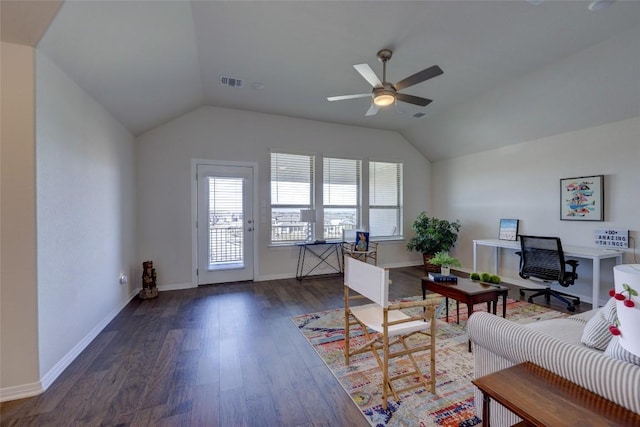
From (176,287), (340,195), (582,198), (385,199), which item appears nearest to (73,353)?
(176,287)

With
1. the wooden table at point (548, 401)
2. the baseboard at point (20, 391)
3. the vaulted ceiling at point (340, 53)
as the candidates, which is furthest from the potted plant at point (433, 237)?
the baseboard at point (20, 391)

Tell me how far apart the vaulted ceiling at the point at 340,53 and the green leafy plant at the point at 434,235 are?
82.2 inches

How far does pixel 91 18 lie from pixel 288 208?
3628 mm

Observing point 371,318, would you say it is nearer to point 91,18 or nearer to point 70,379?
point 70,379

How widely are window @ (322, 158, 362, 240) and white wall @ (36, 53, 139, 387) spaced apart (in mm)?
3357

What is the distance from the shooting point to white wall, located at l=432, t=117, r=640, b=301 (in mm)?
3527

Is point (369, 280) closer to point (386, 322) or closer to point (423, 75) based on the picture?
point (386, 322)

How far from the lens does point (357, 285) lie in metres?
2.16

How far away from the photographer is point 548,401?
102 centimetres

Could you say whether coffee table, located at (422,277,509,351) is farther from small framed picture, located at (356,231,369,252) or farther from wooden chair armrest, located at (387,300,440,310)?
small framed picture, located at (356,231,369,252)

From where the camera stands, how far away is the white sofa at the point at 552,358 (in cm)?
99

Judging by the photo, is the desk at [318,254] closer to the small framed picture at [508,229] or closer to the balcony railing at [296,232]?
the balcony railing at [296,232]

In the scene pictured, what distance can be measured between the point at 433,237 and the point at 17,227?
18.8 ft

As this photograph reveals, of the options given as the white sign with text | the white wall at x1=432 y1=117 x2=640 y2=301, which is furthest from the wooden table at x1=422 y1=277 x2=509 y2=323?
the white wall at x1=432 y1=117 x2=640 y2=301
